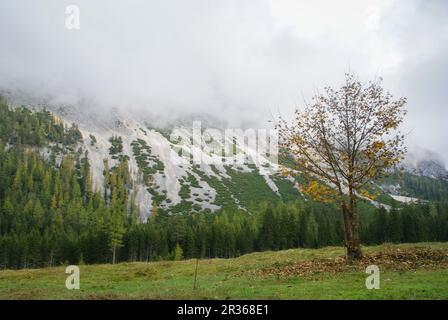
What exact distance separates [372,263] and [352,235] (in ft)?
8.91

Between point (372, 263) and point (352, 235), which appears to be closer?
point (372, 263)

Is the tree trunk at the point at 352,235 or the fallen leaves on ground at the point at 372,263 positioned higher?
the tree trunk at the point at 352,235

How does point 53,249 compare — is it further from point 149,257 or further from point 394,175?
point 394,175

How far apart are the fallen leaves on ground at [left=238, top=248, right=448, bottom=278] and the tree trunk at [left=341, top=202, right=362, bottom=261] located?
0.63m

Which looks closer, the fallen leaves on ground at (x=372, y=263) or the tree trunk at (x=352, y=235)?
the fallen leaves on ground at (x=372, y=263)

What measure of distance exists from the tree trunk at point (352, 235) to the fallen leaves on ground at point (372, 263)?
63cm

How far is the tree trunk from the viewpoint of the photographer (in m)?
29.4

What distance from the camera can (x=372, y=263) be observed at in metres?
27.7

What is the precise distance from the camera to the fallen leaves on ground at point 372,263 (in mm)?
26141

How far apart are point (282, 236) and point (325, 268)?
9836 centimetres

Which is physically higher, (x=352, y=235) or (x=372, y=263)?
(x=352, y=235)

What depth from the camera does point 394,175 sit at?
96.0 feet
